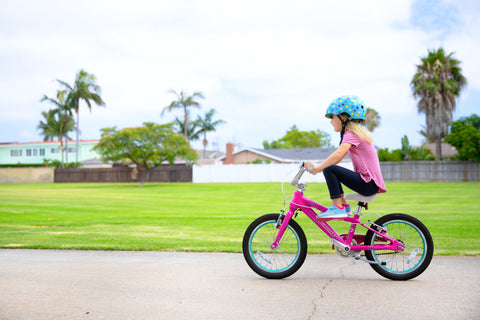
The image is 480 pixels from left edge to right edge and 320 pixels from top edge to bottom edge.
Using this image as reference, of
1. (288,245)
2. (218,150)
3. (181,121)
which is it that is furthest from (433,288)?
(218,150)

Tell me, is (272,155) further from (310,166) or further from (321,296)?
(321,296)

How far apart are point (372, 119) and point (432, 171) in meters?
29.3

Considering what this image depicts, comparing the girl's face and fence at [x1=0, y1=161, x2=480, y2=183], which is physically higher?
the girl's face

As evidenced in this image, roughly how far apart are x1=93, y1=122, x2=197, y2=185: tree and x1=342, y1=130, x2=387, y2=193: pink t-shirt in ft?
127

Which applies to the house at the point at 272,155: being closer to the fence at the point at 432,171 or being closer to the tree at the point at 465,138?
the fence at the point at 432,171

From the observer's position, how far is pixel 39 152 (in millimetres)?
78000

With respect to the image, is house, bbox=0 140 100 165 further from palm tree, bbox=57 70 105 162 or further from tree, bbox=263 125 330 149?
tree, bbox=263 125 330 149

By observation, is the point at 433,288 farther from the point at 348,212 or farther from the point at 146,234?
the point at 146,234

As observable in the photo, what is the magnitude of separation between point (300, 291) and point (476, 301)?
1.57 meters

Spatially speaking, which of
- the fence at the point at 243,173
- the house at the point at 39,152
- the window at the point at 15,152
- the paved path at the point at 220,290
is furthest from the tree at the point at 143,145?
the window at the point at 15,152

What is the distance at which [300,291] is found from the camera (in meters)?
4.56

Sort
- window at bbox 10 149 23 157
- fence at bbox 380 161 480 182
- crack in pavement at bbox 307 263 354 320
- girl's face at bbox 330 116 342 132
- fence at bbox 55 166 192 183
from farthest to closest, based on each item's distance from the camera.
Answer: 1. window at bbox 10 149 23 157
2. fence at bbox 55 166 192 183
3. fence at bbox 380 161 480 182
4. girl's face at bbox 330 116 342 132
5. crack in pavement at bbox 307 263 354 320

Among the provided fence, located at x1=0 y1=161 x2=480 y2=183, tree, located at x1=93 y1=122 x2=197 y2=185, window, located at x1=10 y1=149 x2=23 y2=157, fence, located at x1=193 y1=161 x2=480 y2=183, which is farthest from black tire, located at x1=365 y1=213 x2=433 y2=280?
window, located at x1=10 y1=149 x2=23 y2=157

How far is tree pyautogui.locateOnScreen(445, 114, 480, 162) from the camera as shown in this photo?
4256 cm
